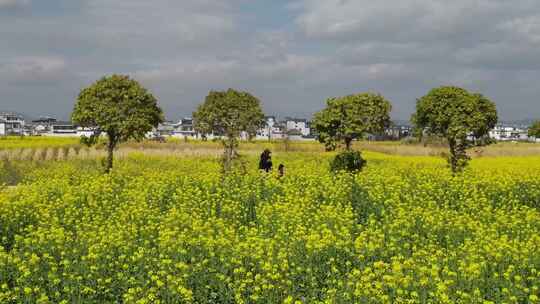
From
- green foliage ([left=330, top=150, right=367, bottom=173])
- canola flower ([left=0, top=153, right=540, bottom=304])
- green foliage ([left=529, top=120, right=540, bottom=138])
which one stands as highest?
green foliage ([left=529, top=120, right=540, bottom=138])

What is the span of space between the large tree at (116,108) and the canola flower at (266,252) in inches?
341

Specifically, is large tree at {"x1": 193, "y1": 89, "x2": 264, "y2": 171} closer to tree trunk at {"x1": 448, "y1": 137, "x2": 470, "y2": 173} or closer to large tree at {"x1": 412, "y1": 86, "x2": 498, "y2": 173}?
large tree at {"x1": 412, "y1": 86, "x2": 498, "y2": 173}

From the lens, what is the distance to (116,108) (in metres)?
27.5

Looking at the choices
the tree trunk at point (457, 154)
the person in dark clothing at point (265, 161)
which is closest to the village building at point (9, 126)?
the tree trunk at point (457, 154)

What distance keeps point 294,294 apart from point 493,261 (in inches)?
150

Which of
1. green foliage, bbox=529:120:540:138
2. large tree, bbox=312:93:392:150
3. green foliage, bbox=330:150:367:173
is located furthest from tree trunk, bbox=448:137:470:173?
green foliage, bbox=529:120:540:138

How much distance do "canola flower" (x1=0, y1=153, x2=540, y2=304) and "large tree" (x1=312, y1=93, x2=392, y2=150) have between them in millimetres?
15876

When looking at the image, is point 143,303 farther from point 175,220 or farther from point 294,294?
point 175,220

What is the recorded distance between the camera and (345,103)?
116ft

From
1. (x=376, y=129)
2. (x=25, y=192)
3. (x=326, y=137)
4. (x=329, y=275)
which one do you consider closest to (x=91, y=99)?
(x=25, y=192)

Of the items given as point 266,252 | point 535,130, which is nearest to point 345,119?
point 266,252

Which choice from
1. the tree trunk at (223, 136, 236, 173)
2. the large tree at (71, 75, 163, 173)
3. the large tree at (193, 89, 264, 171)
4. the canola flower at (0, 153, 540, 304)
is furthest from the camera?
the large tree at (193, 89, 264, 171)

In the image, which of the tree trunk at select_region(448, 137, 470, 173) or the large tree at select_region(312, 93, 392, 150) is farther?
the large tree at select_region(312, 93, 392, 150)

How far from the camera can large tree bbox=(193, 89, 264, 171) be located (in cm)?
3025
